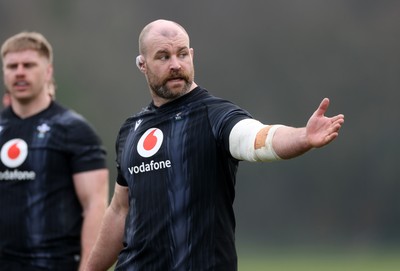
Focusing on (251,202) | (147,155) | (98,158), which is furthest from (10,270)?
(251,202)

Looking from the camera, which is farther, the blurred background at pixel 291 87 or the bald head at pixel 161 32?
the blurred background at pixel 291 87

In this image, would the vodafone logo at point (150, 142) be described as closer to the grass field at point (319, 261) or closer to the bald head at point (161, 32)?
the bald head at point (161, 32)

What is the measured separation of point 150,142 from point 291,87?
54.6 feet

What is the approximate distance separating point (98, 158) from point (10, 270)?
91cm

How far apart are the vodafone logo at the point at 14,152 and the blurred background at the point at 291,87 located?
1438 centimetres

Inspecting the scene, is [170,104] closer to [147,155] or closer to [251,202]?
[147,155]

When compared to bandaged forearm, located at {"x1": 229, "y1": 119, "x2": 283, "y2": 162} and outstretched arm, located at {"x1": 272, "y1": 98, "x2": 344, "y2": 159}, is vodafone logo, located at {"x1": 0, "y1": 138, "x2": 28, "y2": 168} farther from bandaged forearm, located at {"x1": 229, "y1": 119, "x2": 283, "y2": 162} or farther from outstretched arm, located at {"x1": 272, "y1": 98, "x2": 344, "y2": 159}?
outstretched arm, located at {"x1": 272, "y1": 98, "x2": 344, "y2": 159}

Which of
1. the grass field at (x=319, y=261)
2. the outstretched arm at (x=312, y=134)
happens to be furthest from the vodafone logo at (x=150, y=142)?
the grass field at (x=319, y=261)

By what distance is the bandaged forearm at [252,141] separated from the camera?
4.60 metres

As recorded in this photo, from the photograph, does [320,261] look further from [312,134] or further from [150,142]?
[312,134]

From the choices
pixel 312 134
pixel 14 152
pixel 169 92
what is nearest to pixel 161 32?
pixel 169 92

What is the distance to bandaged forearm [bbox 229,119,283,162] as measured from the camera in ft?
15.1

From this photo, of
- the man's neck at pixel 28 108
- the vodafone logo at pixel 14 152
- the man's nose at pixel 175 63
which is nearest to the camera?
the man's nose at pixel 175 63

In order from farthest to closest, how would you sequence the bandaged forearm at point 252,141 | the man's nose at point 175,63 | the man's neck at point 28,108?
the man's neck at point 28,108 < the man's nose at point 175,63 < the bandaged forearm at point 252,141
